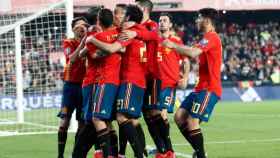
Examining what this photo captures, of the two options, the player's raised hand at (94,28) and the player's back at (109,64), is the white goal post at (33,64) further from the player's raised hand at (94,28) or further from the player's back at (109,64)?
the player's back at (109,64)

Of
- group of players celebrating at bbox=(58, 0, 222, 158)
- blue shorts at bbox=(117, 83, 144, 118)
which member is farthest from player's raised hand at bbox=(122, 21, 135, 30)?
blue shorts at bbox=(117, 83, 144, 118)

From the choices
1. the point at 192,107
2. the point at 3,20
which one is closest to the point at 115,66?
the point at 192,107

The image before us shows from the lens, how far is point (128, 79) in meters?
9.59

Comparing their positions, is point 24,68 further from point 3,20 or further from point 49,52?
point 3,20

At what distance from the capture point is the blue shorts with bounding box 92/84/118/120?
938 cm

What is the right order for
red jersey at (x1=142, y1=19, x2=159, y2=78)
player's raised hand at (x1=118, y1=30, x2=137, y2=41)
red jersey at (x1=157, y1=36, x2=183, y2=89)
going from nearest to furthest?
player's raised hand at (x1=118, y1=30, x2=137, y2=41), red jersey at (x1=142, y1=19, x2=159, y2=78), red jersey at (x1=157, y1=36, x2=183, y2=89)

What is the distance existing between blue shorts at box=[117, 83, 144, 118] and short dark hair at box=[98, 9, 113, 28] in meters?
0.76

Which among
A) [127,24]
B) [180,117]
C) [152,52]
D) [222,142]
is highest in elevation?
[127,24]

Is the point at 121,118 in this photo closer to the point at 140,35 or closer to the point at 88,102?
the point at 88,102

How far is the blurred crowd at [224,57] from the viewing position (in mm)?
22109

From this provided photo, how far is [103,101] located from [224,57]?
28.5 m

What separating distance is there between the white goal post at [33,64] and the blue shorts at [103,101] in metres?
6.68

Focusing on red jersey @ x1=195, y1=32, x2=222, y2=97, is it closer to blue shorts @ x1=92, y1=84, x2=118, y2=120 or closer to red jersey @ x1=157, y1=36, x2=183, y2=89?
blue shorts @ x1=92, y1=84, x2=118, y2=120

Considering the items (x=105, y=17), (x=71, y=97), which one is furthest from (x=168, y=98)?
(x=105, y=17)
